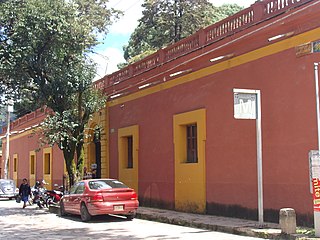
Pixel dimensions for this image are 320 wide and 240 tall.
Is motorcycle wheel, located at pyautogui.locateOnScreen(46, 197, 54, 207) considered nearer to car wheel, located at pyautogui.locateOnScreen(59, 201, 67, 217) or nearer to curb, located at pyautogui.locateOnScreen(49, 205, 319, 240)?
car wheel, located at pyautogui.locateOnScreen(59, 201, 67, 217)

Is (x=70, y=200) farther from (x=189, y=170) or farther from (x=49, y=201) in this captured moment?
(x=49, y=201)

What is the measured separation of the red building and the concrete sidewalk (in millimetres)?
532

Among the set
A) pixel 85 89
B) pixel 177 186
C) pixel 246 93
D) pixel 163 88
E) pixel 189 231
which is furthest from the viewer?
pixel 85 89

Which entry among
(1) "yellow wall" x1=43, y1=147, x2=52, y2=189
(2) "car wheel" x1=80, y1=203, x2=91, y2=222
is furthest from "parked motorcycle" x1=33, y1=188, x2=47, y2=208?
(1) "yellow wall" x1=43, y1=147, x2=52, y2=189

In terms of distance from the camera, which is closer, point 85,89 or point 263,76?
point 263,76

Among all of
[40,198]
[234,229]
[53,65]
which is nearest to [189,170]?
[234,229]

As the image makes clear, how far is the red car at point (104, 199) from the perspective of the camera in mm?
14547

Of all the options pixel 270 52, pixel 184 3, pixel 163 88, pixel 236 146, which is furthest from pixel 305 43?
pixel 184 3

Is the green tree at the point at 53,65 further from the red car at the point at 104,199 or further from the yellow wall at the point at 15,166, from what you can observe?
the yellow wall at the point at 15,166

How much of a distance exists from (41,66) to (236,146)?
8688 mm

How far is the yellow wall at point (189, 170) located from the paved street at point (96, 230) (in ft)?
5.48

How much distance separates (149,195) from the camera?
1861 centimetres

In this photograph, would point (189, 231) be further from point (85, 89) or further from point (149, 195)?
point (85, 89)

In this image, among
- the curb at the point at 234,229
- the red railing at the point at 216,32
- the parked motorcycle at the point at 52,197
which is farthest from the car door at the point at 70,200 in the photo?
the red railing at the point at 216,32
